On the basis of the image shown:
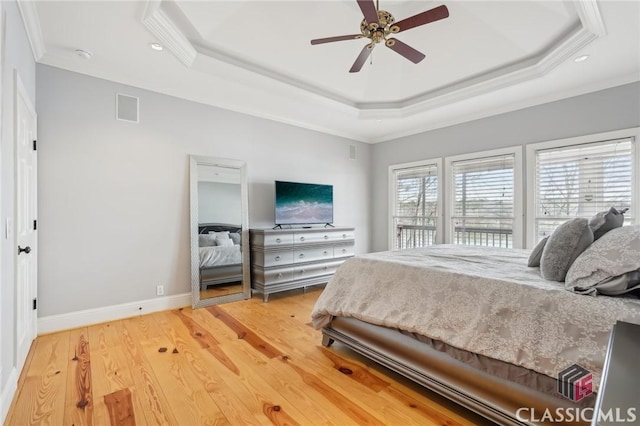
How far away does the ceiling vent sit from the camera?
3.27 metres

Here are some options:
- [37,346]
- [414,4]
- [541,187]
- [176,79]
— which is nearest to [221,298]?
[37,346]

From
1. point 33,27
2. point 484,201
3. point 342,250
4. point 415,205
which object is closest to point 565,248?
point 484,201

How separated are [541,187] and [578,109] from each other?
0.98 meters

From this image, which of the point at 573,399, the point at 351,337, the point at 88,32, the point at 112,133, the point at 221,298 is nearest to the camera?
the point at 573,399

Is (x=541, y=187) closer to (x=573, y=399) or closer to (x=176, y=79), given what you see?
(x=573, y=399)

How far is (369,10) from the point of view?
2.01 meters

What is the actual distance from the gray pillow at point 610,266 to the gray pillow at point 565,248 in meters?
0.12

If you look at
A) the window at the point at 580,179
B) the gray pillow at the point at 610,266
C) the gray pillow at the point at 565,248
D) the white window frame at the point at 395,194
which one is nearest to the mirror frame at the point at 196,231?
the white window frame at the point at 395,194

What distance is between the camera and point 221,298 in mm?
3848

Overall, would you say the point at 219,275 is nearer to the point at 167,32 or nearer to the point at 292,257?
the point at 292,257

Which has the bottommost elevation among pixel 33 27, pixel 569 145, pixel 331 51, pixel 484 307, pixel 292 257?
pixel 292 257

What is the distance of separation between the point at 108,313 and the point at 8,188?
6.06ft

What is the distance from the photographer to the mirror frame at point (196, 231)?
370 cm

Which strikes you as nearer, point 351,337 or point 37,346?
point 351,337
